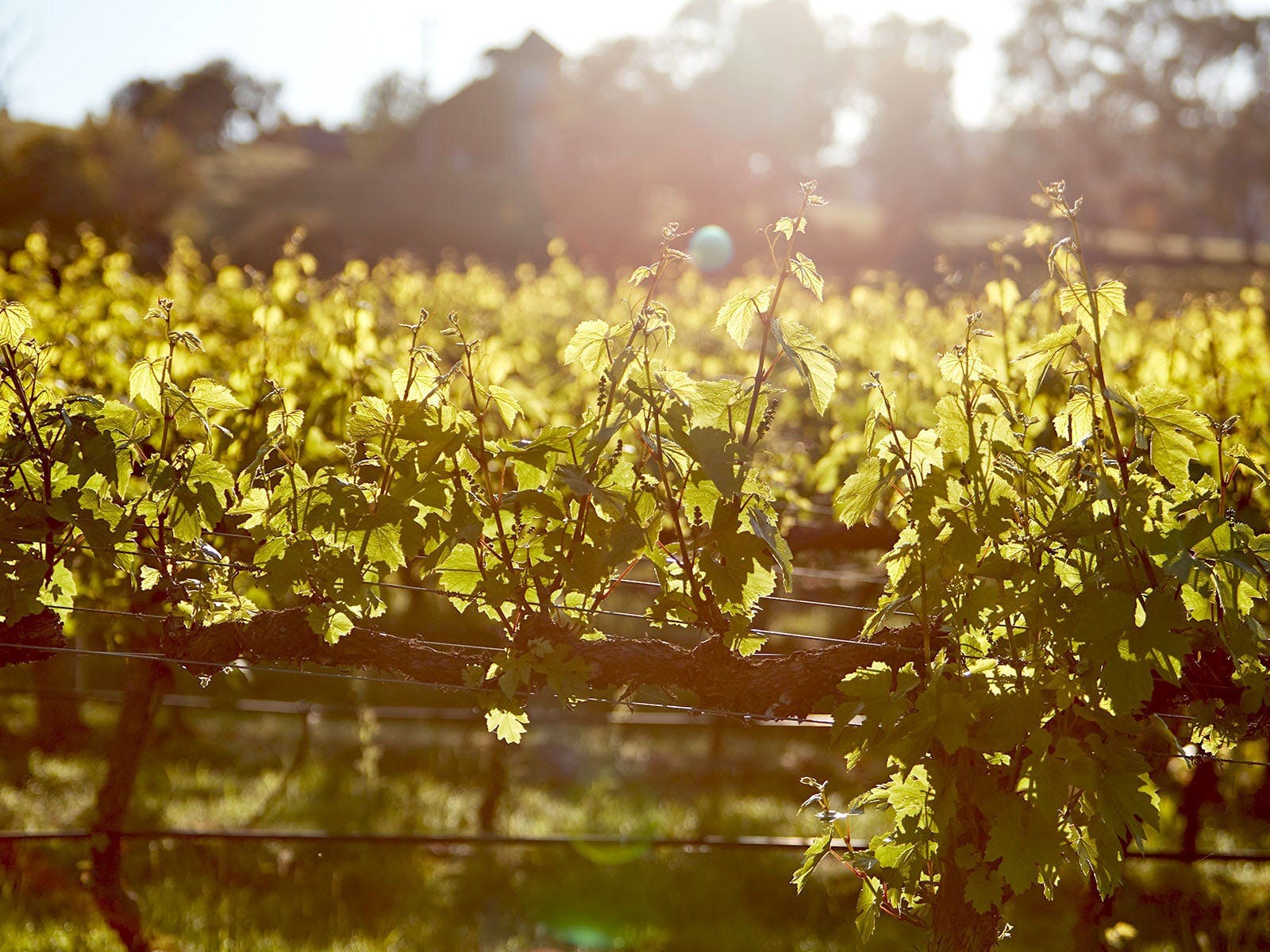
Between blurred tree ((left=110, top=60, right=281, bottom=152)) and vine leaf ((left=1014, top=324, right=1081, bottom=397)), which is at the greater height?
blurred tree ((left=110, top=60, right=281, bottom=152))

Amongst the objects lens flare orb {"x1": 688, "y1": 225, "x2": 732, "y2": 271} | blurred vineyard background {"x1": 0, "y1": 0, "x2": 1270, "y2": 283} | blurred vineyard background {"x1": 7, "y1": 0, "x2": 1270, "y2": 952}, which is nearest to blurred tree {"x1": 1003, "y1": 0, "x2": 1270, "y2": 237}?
blurred vineyard background {"x1": 0, "y1": 0, "x2": 1270, "y2": 283}

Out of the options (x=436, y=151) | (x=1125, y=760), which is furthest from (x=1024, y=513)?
(x=436, y=151)

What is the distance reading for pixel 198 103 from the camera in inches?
2253

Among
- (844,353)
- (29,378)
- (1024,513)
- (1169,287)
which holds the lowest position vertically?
(1024,513)

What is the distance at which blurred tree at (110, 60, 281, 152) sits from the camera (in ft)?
175

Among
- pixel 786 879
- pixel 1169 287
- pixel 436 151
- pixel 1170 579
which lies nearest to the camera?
pixel 1170 579

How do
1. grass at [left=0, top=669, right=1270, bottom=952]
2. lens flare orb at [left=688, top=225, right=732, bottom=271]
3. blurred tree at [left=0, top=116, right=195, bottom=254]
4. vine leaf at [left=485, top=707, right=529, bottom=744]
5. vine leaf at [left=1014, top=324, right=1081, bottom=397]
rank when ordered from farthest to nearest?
lens flare orb at [left=688, top=225, right=732, bottom=271] → blurred tree at [left=0, top=116, right=195, bottom=254] → grass at [left=0, top=669, right=1270, bottom=952] → vine leaf at [left=485, top=707, right=529, bottom=744] → vine leaf at [left=1014, top=324, right=1081, bottom=397]

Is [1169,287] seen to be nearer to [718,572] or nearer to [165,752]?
[165,752]

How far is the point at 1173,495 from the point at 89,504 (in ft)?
7.30

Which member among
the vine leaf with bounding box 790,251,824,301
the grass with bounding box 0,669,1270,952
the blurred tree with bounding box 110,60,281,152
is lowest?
the grass with bounding box 0,669,1270,952

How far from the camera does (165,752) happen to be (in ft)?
24.8

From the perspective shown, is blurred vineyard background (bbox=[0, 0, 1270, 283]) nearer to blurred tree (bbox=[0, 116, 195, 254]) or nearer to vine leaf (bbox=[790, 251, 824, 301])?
blurred tree (bbox=[0, 116, 195, 254])

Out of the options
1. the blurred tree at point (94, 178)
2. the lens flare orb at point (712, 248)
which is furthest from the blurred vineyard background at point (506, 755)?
the lens flare orb at point (712, 248)

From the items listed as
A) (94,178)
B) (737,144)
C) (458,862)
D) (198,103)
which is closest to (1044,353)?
(458,862)
